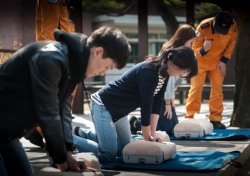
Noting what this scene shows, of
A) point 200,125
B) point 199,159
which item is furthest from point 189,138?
point 199,159

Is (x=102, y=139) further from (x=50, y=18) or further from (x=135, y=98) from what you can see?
(x=50, y=18)

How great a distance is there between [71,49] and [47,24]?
2.92 m

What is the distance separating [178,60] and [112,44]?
1.66m

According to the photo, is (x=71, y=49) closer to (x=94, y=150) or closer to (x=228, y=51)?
(x=94, y=150)

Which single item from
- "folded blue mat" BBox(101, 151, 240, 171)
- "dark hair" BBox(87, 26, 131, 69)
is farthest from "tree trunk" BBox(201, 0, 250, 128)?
"dark hair" BBox(87, 26, 131, 69)

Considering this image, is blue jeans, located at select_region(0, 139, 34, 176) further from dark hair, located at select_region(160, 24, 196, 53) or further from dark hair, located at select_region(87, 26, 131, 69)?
dark hair, located at select_region(160, 24, 196, 53)

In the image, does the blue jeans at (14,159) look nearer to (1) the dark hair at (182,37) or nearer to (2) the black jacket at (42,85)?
(2) the black jacket at (42,85)

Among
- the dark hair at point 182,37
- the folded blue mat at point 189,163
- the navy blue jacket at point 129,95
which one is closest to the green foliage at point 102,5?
the dark hair at point 182,37

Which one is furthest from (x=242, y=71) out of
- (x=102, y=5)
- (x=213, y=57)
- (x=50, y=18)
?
(x=102, y=5)

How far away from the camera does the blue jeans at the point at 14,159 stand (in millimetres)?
3092

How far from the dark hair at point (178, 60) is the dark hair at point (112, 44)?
5.22 feet

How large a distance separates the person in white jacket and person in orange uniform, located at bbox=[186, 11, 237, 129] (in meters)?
0.78

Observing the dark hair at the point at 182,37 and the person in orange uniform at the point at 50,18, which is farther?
the dark hair at the point at 182,37

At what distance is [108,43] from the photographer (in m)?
2.83
